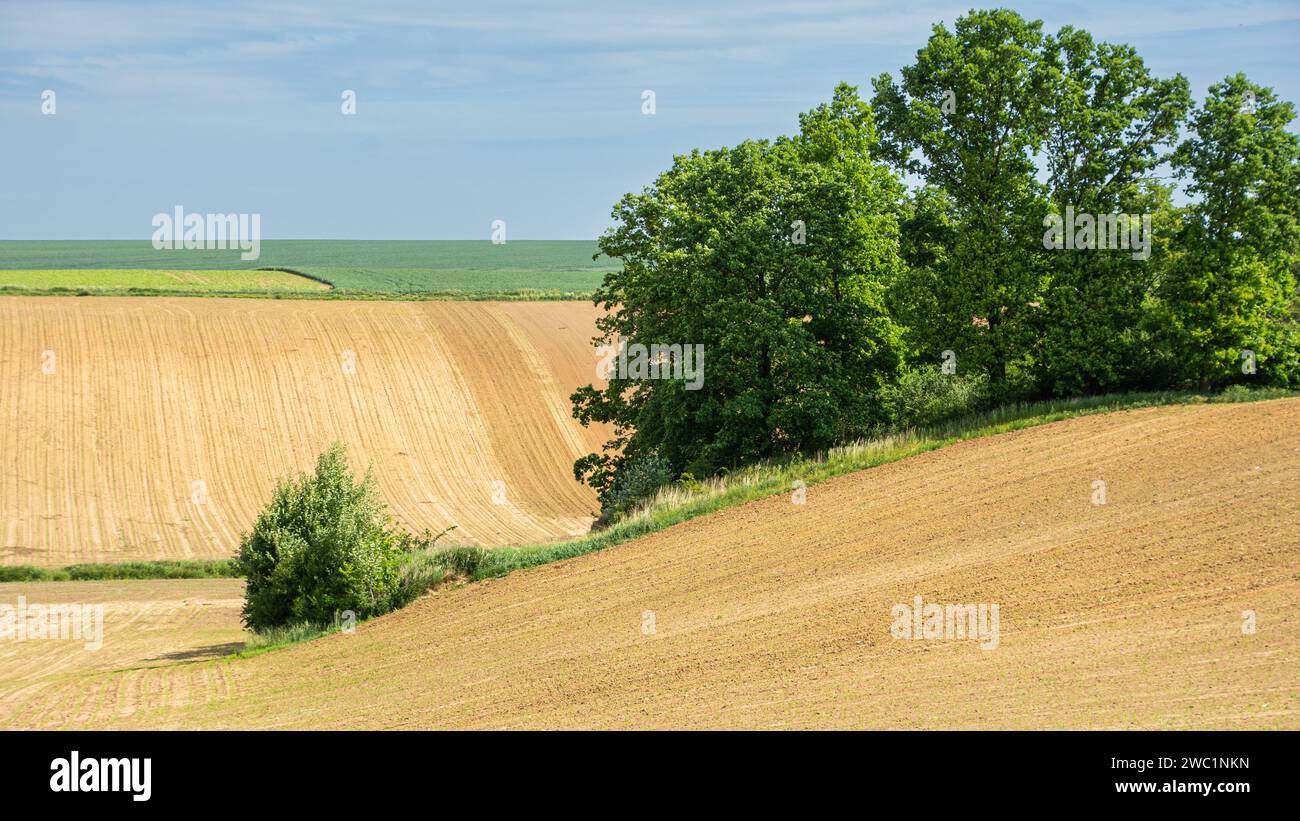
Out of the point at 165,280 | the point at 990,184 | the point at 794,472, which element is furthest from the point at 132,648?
the point at 165,280

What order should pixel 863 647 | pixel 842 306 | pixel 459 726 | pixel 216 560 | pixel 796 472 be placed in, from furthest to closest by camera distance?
pixel 216 560 → pixel 842 306 → pixel 796 472 → pixel 863 647 → pixel 459 726

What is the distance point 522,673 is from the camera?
68.5 ft

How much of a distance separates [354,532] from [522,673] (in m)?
8.26

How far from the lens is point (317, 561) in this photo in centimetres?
2770

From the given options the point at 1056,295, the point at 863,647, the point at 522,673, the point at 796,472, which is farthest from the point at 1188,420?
the point at 522,673

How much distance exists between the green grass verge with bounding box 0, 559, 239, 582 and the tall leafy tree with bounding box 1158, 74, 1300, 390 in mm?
29809

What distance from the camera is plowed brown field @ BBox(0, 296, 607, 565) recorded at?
46.9m

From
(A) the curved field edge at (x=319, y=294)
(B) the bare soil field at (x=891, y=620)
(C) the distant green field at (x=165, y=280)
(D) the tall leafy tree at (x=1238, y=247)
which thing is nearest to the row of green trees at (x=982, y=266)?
(D) the tall leafy tree at (x=1238, y=247)

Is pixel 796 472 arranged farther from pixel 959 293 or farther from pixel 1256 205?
pixel 1256 205

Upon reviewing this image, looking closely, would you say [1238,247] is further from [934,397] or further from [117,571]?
[117,571]

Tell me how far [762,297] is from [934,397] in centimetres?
623

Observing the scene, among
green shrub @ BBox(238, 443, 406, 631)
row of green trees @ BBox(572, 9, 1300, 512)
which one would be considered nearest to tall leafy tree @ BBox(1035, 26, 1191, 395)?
row of green trees @ BBox(572, 9, 1300, 512)

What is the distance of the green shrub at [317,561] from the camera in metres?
27.6

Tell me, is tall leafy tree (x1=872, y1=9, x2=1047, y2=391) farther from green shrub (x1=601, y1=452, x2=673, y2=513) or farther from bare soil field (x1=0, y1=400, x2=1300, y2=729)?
green shrub (x1=601, y1=452, x2=673, y2=513)
